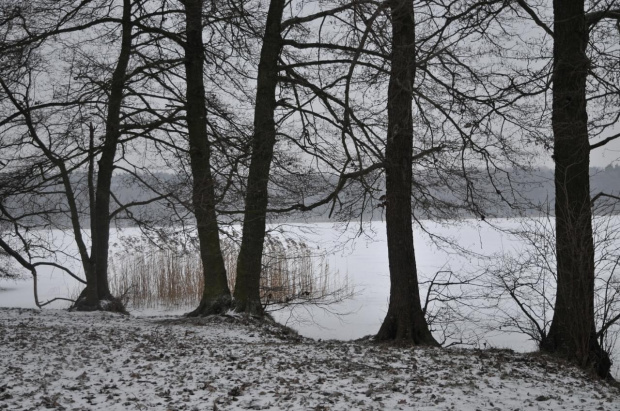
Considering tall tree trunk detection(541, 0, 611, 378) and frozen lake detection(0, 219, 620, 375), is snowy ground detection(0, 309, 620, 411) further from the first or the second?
frozen lake detection(0, 219, 620, 375)

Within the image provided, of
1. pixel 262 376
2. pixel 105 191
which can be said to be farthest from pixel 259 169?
pixel 262 376

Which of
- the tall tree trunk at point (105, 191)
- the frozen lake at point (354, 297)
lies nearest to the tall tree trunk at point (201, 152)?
the tall tree trunk at point (105, 191)

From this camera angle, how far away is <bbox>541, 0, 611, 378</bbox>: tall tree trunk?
21.8 ft

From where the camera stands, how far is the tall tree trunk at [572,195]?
6645 mm

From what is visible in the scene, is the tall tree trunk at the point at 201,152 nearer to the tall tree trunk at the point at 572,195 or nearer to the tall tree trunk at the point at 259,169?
the tall tree trunk at the point at 259,169

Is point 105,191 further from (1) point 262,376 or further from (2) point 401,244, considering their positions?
(1) point 262,376

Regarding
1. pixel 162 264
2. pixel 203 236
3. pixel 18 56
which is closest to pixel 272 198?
pixel 203 236

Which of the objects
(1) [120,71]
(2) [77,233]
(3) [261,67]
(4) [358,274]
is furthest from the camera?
(4) [358,274]

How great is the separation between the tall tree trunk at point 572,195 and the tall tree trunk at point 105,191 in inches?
246

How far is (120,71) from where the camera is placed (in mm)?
10648

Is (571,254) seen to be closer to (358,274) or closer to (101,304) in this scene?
(101,304)

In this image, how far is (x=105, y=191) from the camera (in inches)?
430

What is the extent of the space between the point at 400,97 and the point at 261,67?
8.69ft

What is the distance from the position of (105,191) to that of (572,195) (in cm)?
747
